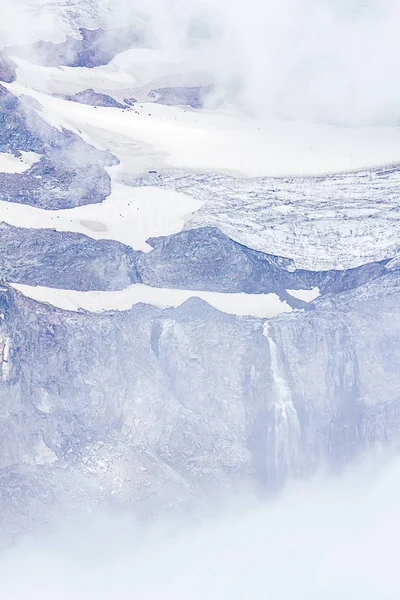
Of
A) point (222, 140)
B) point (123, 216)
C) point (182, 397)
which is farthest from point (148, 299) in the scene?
point (222, 140)

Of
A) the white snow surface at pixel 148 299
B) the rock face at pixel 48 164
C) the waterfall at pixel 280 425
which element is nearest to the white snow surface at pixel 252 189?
the rock face at pixel 48 164

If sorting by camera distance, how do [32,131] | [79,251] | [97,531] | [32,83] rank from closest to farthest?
[97,531], [79,251], [32,131], [32,83]

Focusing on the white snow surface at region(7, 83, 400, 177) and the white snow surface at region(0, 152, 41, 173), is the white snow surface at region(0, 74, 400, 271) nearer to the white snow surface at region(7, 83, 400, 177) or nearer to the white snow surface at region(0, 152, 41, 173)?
the white snow surface at region(7, 83, 400, 177)

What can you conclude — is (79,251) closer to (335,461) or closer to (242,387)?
(242,387)

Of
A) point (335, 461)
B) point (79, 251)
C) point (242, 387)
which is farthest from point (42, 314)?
point (335, 461)

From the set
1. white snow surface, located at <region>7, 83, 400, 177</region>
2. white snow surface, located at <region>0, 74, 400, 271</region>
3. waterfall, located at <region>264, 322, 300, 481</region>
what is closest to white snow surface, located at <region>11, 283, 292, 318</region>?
waterfall, located at <region>264, 322, 300, 481</region>

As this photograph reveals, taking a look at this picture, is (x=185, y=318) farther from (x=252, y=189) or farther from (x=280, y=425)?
(x=252, y=189)
